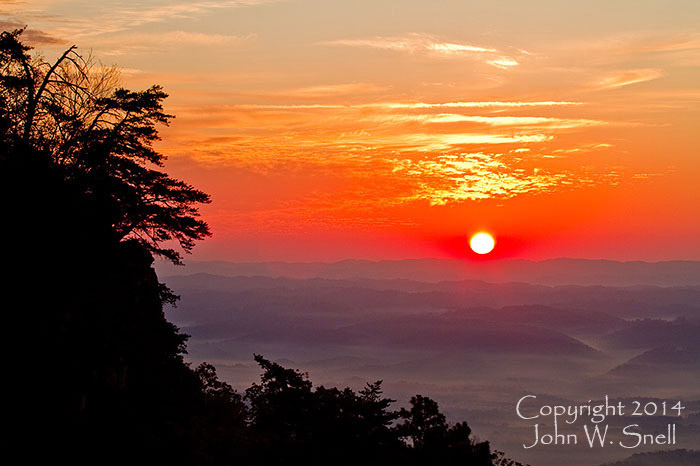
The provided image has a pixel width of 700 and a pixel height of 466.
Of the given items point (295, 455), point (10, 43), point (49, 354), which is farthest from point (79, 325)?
point (10, 43)

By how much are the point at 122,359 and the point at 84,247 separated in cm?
519

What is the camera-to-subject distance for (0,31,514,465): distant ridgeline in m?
27.8

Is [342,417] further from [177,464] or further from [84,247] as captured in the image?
[84,247]

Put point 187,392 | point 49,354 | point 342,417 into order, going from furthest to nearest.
Result: point 187,392 < point 342,417 < point 49,354

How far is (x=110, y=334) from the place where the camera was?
31891 millimetres

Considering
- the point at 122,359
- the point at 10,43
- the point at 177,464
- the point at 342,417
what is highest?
the point at 10,43

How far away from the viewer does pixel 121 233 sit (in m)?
36.3

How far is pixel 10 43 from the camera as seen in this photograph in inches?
1393

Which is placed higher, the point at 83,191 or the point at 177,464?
the point at 83,191

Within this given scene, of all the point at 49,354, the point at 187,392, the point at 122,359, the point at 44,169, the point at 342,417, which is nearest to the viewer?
the point at 49,354

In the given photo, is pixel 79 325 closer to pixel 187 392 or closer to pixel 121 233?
pixel 121 233

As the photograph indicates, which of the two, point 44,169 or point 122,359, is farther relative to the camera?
point 122,359

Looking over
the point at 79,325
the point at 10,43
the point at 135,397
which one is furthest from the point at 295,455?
the point at 10,43

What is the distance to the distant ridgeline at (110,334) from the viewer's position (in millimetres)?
27797
